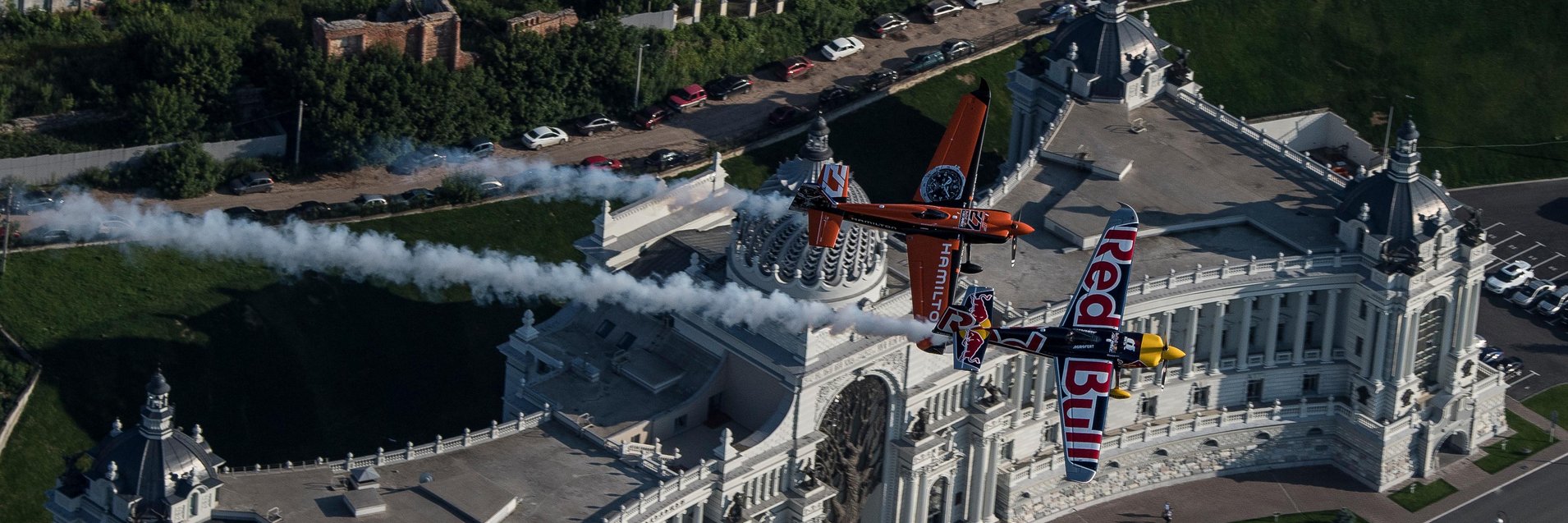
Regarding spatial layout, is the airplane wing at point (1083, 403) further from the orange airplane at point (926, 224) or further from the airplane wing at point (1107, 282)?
the orange airplane at point (926, 224)

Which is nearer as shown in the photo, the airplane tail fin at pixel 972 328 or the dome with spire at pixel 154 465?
the dome with spire at pixel 154 465

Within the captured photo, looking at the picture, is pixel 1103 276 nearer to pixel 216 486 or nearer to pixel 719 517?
pixel 719 517

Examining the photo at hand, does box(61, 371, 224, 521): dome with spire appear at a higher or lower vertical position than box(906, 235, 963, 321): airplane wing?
lower

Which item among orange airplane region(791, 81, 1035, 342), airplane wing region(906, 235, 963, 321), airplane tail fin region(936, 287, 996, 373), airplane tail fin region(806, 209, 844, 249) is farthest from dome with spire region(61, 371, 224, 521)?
airplane wing region(906, 235, 963, 321)

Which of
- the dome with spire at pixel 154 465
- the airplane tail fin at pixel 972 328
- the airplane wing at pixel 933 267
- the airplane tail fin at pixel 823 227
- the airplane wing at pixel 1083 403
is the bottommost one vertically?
the dome with spire at pixel 154 465

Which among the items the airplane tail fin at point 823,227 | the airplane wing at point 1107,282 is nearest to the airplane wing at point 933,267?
the airplane tail fin at point 823,227

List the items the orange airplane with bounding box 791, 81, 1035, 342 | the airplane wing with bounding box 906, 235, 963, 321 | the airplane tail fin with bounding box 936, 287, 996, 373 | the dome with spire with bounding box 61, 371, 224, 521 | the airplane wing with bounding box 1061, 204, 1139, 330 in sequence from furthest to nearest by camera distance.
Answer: the airplane wing with bounding box 906, 235, 963, 321 < the orange airplane with bounding box 791, 81, 1035, 342 < the airplane wing with bounding box 1061, 204, 1139, 330 < the airplane tail fin with bounding box 936, 287, 996, 373 < the dome with spire with bounding box 61, 371, 224, 521

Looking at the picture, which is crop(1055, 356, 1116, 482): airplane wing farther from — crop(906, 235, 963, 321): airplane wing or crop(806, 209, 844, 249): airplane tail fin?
crop(806, 209, 844, 249): airplane tail fin
